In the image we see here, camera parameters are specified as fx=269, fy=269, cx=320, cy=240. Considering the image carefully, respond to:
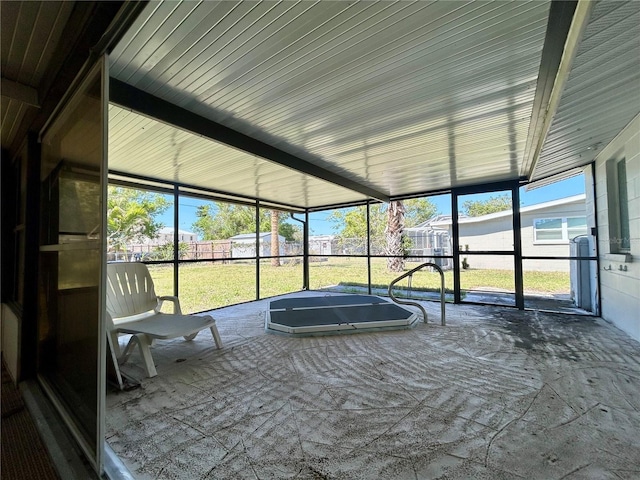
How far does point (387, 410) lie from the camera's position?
2041 millimetres

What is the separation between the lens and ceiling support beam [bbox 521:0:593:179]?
1.52m

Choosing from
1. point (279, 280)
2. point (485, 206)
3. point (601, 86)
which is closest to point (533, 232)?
point (485, 206)

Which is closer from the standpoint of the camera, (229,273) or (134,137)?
(134,137)

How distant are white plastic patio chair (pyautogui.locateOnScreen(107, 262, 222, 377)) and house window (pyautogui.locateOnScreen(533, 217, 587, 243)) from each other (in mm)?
6393

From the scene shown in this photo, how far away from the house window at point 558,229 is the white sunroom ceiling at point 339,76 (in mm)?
2630

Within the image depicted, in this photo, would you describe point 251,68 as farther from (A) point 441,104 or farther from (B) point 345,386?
(B) point 345,386

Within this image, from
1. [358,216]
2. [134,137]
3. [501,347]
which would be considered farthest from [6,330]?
[358,216]

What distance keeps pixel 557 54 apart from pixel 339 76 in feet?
4.98

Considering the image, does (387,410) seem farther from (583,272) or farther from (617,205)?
(583,272)

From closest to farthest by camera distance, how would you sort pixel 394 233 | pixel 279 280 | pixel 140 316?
pixel 140 316, pixel 279 280, pixel 394 233

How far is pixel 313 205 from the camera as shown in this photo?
814 centimetres

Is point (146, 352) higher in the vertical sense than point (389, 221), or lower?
lower

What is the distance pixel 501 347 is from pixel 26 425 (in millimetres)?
4562

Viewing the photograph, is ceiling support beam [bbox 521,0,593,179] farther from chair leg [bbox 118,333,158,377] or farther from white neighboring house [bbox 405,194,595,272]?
chair leg [bbox 118,333,158,377]
